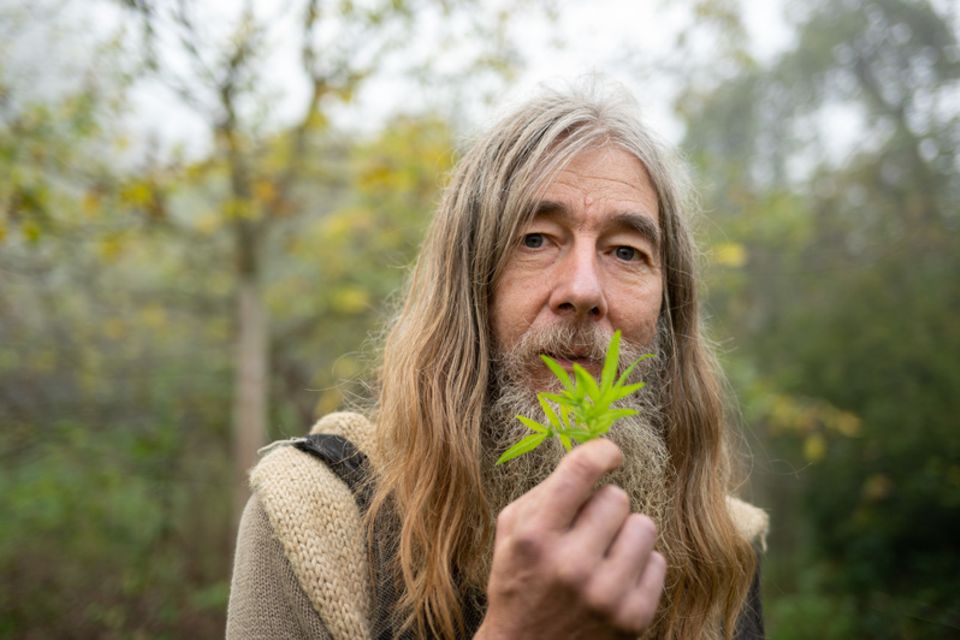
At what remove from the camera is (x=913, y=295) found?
30.9ft

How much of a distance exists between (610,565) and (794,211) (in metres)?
8.13

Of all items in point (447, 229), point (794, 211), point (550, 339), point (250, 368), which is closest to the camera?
point (550, 339)

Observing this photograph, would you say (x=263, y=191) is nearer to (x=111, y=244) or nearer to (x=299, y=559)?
(x=111, y=244)

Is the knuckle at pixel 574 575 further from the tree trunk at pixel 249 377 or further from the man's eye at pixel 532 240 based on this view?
the tree trunk at pixel 249 377

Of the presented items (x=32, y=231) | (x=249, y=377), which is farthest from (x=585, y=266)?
(x=249, y=377)

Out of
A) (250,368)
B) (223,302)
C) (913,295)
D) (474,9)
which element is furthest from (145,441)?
(913,295)

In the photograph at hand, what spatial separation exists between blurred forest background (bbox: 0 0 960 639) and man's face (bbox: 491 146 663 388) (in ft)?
2.73

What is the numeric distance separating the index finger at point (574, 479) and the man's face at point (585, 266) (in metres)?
0.68

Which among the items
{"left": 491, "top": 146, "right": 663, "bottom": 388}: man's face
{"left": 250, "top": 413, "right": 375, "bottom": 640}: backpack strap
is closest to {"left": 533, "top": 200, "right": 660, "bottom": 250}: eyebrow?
{"left": 491, "top": 146, "right": 663, "bottom": 388}: man's face

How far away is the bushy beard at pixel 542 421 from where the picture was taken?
6.11ft

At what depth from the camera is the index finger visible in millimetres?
1178

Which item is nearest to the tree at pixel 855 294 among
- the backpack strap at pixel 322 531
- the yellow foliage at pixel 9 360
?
the backpack strap at pixel 322 531

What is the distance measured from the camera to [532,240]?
203 centimetres

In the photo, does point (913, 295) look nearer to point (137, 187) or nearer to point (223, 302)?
point (223, 302)
